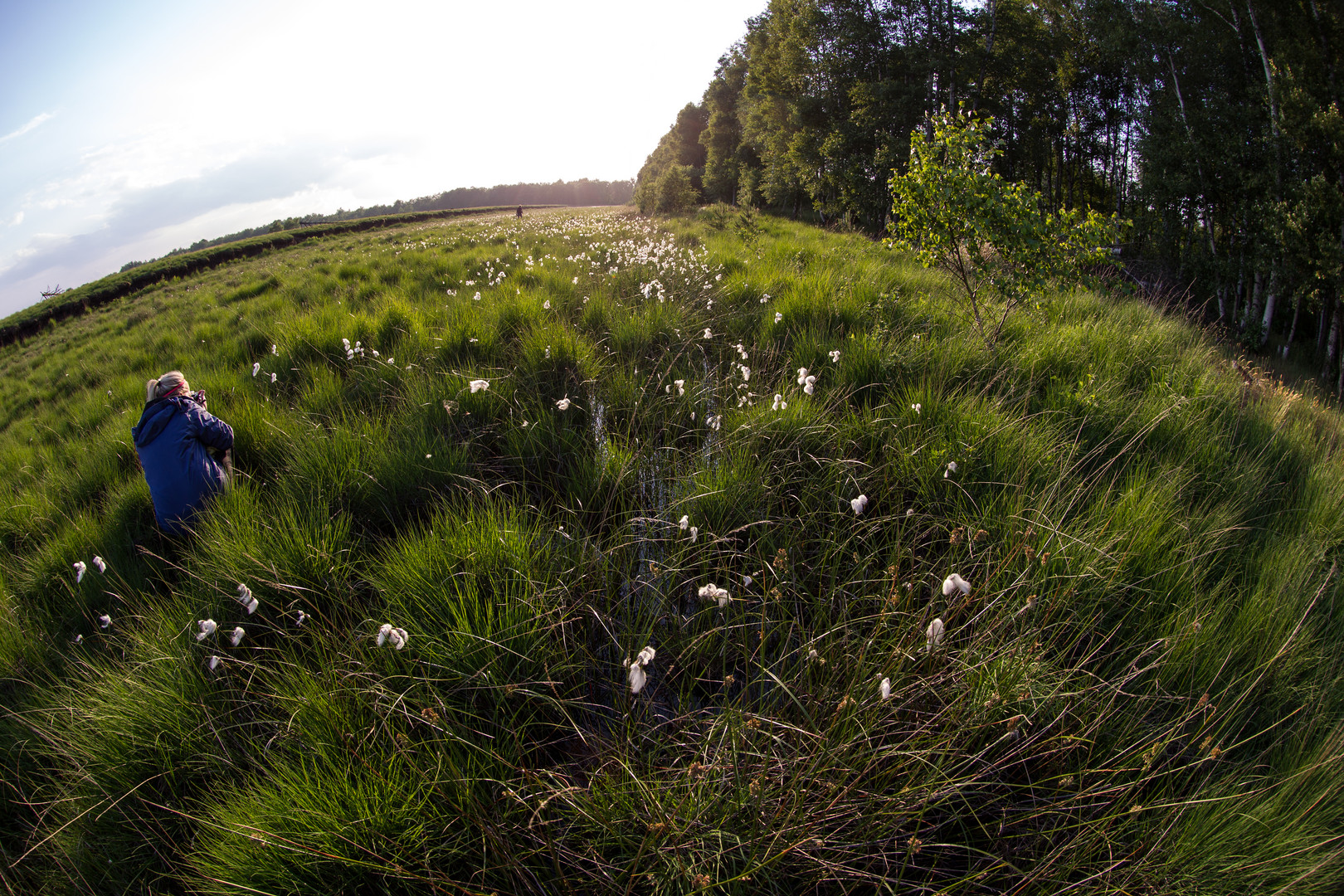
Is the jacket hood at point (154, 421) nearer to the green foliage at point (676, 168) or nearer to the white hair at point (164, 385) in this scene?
the white hair at point (164, 385)

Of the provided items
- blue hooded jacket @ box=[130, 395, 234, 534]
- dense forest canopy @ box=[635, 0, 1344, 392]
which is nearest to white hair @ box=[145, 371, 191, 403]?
blue hooded jacket @ box=[130, 395, 234, 534]

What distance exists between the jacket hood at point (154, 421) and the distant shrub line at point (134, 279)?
84.0ft

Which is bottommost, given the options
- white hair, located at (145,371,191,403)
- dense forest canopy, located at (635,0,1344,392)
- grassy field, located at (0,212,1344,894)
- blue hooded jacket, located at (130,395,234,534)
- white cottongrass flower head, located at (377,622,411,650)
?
grassy field, located at (0,212,1344,894)

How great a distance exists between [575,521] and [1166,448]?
3.84m

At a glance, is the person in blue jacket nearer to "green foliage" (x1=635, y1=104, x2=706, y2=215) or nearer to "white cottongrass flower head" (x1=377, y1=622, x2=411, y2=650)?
"white cottongrass flower head" (x1=377, y1=622, x2=411, y2=650)

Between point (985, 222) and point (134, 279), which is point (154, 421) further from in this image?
point (134, 279)

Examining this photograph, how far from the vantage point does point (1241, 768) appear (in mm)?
1525

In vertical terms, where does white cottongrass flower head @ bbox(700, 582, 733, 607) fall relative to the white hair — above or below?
below

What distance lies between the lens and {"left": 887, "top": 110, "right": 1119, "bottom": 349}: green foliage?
474cm

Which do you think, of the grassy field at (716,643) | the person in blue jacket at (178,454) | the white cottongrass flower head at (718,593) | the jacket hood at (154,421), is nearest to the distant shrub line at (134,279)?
the grassy field at (716,643)

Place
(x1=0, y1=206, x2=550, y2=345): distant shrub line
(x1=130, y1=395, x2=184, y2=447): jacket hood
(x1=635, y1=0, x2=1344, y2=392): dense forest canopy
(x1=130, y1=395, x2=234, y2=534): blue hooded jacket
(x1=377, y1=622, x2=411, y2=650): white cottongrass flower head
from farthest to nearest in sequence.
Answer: (x1=0, y1=206, x2=550, y2=345): distant shrub line → (x1=635, y1=0, x2=1344, y2=392): dense forest canopy → (x1=130, y1=395, x2=184, y2=447): jacket hood → (x1=130, y1=395, x2=234, y2=534): blue hooded jacket → (x1=377, y1=622, x2=411, y2=650): white cottongrass flower head

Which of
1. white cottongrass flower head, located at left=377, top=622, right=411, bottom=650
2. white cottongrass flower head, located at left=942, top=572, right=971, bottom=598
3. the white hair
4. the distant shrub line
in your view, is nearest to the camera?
white cottongrass flower head, located at left=942, top=572, right=971, bottom=598

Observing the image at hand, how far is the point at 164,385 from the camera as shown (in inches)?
143

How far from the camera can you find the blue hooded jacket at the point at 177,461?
10.6 ft
